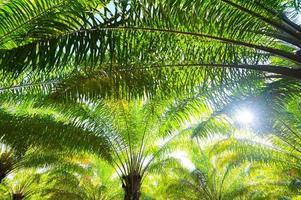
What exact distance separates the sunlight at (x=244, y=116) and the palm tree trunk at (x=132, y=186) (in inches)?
158

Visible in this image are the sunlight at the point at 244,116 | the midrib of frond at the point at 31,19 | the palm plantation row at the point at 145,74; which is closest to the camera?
the palm plantation row at the point at 145,74

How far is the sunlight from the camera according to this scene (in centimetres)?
837

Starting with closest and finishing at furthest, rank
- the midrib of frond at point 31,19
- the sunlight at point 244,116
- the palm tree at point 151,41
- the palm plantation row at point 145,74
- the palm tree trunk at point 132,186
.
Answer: the palm tree at point 151,41, the palm plantation row at point 145,74, the midrib of frond at point 31,19, the sunlight at point 244,116, the palm tree trunk at point 132,186

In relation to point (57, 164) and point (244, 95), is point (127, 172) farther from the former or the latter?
point (244, 95)

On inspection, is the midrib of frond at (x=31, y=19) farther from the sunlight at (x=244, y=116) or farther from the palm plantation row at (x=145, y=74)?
the sunlight at (x=244, y=116)

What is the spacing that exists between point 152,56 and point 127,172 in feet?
23.0

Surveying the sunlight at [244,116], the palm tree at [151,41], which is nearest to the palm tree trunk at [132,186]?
the sunlight at [244,116]

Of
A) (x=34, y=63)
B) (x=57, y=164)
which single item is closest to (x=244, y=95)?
(x=34, y=63)

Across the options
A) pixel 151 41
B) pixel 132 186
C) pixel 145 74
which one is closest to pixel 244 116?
pixel 145 74

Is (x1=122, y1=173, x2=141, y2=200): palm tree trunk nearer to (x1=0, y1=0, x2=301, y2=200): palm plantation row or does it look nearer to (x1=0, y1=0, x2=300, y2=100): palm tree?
(x1=0, y1=0, x2=301, y2=200): palm plantation row

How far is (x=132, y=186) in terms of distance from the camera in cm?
1177

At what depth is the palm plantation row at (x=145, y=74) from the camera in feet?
16.3

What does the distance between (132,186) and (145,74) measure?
6.45 m

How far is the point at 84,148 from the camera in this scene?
33.4 feet
